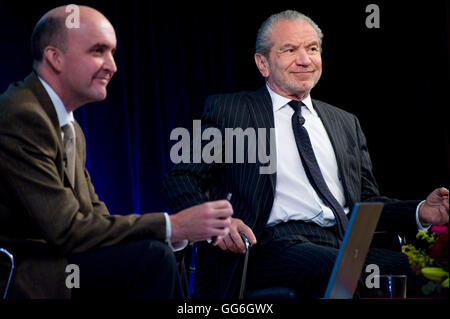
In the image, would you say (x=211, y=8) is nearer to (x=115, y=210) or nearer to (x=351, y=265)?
(x=115, y=210)

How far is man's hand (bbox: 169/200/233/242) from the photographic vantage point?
1621 mm

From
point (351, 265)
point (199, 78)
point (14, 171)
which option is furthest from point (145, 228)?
point (199, 78)

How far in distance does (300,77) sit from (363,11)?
137 cm

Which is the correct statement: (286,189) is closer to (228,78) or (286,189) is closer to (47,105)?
(47,105)

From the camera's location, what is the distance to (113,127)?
12.6ft

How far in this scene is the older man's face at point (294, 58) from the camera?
2727mm

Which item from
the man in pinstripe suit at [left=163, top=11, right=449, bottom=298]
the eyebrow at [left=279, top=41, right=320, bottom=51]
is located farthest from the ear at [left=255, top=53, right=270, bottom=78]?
the eyebrow at [left=279, top=41, right=320, bottom=51]

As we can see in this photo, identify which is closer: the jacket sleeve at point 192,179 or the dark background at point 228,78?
the jacket sleeve at point 192,179

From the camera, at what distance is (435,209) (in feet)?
7.75

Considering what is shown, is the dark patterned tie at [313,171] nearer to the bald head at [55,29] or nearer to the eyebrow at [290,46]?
the eyebrow at [290,46]

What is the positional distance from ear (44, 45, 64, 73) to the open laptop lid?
3.25ft

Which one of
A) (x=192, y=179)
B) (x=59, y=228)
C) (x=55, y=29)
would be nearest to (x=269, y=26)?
(x=192, y=179)

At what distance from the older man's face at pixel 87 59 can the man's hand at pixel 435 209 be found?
138 centimetres

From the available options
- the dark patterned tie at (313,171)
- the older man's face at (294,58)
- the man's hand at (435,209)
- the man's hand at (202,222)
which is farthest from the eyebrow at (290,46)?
the man's hand at (202,222)
